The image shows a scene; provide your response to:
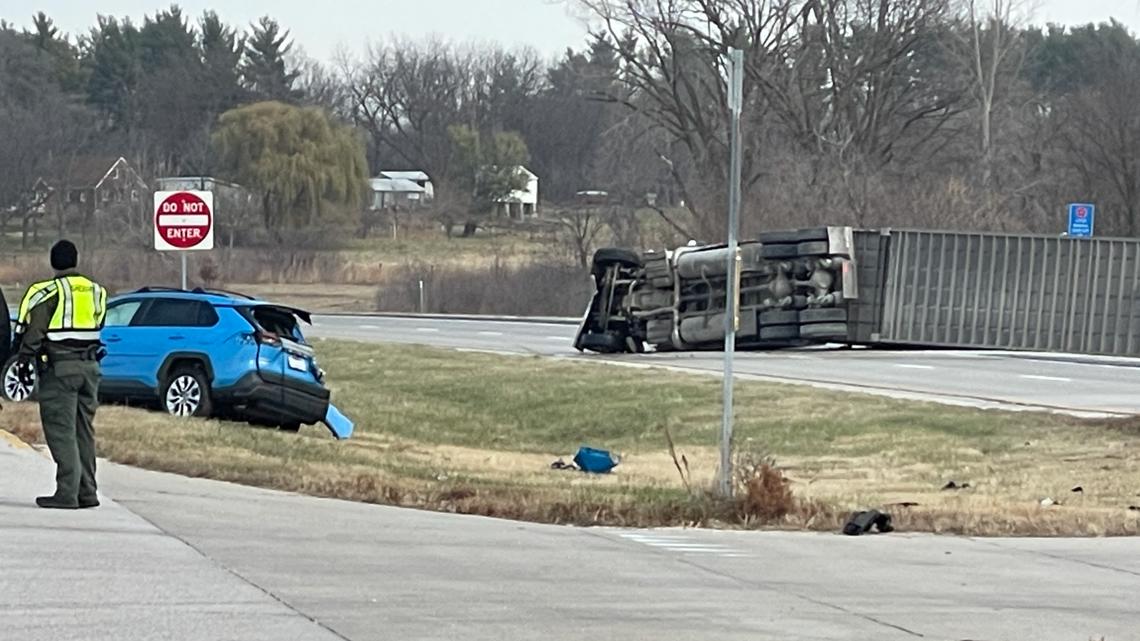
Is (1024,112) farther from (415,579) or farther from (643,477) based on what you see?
(415,579)

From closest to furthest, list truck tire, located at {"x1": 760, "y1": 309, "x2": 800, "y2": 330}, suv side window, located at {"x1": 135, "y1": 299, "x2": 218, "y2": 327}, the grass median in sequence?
the grass median, suv side window, located at {"x1": 135, "y1": 299, "x2": 218, "y2": 327}, truck tire, located at {"x1": 760, "y1": 309, "x2": 800, "y2": 330}

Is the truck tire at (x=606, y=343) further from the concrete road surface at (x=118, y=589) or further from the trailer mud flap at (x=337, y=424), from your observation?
the concrete road surface at (x=118, y=589)

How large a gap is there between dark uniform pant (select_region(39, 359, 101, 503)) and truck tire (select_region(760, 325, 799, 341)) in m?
22.1

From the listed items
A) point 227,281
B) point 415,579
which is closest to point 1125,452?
point 415,579

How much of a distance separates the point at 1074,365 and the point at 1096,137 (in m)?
27.5

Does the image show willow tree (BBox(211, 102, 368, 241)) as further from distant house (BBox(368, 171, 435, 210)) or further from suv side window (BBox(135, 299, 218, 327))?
suv side window (BBox(135, 299, 218, 327))

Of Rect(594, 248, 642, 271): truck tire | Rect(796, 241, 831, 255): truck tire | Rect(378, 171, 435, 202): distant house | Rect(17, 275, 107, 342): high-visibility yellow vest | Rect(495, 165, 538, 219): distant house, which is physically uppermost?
Rect(378, 171, 435, 202): distant house

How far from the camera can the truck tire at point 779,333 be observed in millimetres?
32969

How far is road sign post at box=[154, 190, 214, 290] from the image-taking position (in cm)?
2381

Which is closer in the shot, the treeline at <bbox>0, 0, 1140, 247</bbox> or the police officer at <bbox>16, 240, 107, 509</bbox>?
the police officer at <bbox>16, 240, 107, 509</bbox>

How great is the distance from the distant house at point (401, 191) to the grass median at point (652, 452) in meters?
75.5

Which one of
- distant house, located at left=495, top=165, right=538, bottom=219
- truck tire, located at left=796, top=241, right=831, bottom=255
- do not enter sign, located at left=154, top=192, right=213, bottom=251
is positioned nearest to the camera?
do not enter sign, located at left=154, top=192, right=213, bottom=251

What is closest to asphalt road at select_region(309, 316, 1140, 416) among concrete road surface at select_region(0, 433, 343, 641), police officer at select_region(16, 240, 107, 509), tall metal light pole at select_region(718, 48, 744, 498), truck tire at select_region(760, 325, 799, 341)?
truck tire at select_region(760, 325, 799, 341)

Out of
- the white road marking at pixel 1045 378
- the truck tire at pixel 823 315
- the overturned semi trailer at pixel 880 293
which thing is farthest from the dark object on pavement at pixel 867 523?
the truck tire at pixel 823 315
